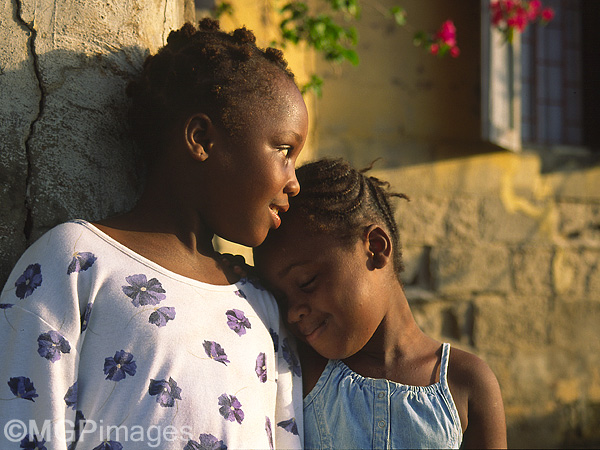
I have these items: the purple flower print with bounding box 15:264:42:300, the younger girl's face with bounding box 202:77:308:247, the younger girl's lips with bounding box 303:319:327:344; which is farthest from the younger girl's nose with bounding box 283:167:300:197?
the purple flower print with bounding box 15:264:42:300

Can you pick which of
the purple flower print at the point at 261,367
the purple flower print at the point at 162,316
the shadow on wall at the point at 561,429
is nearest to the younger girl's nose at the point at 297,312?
the purple flower print at the point at 261,367

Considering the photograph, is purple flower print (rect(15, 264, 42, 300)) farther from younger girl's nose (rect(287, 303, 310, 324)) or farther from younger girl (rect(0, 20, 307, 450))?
younger girl's nose (rect(287, 303, 310, 324))


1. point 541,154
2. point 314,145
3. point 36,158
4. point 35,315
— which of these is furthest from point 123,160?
point 541,154

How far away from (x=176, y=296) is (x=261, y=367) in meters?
0.31

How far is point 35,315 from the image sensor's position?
4.33ft

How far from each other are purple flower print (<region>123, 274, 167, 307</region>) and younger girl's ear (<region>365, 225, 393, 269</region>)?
0.67 m

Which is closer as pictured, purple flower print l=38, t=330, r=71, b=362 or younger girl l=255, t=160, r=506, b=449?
purple flower print l=38, t=330, r=71, b=362

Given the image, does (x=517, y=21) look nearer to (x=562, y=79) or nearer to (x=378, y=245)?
(x=562, y=79)

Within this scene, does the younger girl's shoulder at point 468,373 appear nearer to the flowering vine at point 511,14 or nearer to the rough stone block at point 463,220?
the rough stone block at point 463,220

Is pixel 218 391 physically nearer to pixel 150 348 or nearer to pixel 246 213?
pixel 150 348

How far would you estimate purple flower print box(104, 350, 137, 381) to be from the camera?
1.38 m

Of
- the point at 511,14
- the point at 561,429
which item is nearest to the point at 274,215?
the point at 511,14

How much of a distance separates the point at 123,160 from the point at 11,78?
1.12ft

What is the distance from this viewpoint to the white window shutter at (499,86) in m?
4.34
